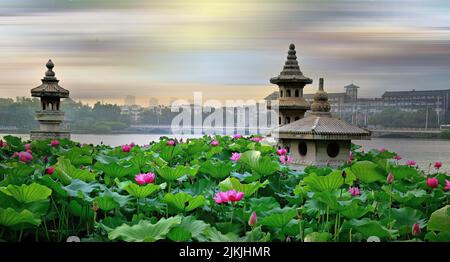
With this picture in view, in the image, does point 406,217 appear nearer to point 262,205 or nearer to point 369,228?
point 369,228

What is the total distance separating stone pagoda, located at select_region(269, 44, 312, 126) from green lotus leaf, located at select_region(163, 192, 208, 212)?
246 inches

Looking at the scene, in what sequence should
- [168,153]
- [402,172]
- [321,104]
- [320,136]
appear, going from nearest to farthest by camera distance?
[402,172] → [168,153] → [320,136] → [321,104]

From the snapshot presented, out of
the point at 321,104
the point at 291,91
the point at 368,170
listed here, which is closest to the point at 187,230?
the point at 368,170

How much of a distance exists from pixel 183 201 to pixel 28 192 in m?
0.45

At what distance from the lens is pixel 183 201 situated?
144 cm

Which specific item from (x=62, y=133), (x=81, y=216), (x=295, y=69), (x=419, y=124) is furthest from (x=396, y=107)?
(x=62, y=133)

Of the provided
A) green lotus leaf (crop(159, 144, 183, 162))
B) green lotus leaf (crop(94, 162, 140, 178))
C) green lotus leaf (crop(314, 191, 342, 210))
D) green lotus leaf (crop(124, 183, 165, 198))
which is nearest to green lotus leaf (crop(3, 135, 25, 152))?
green lotus leaf (crop(159, 144, 183, 162))

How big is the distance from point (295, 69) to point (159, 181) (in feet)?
19.0

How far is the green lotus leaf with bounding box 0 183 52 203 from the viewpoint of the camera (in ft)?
4.13

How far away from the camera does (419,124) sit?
2.41 metres

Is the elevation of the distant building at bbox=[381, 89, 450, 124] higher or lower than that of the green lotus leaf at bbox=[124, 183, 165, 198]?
higher

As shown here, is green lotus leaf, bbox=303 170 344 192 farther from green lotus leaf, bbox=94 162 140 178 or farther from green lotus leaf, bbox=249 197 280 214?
green lotus leaf, bbox=94 162 140 178

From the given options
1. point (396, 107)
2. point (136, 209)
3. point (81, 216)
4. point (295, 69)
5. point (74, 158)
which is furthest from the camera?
point (295, 69)
